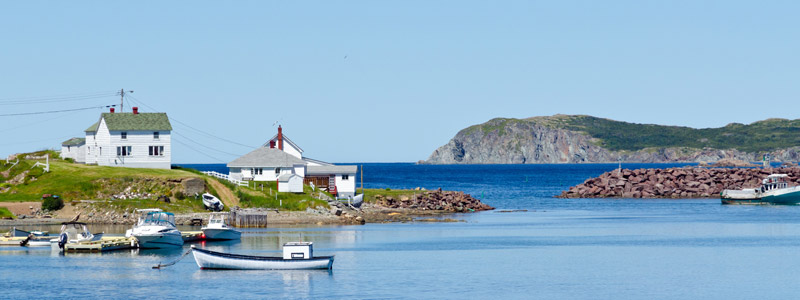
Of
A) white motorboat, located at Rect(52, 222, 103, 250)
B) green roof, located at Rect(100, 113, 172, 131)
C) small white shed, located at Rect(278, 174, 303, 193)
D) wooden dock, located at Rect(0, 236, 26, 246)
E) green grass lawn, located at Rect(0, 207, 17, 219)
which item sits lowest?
wooden dock, located at Rect(0, 236, 26, 246)

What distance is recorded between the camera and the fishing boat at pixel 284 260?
54.7m

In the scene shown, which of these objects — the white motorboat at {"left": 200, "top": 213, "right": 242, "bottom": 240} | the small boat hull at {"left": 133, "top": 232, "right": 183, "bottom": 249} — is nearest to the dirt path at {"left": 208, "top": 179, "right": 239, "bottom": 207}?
the white motorboat at {"left": 200, "top": 213, "right": 242, "bottom": 240}

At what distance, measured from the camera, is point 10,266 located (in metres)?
57.5

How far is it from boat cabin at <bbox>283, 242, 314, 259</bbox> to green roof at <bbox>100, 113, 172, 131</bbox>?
51700 millimetres

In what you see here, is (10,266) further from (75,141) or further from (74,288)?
(75,141)

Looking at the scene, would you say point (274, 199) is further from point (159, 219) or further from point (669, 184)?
point (669, 184)

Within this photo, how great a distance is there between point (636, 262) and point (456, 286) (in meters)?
16.0

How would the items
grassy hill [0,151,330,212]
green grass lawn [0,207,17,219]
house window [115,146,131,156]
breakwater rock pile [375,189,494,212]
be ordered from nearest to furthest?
green grass lawn [0,207,17,219]
grassy hill [0,151,330,212]
house window [115,146,131,156]
breakwater rock pile [375,189,494,212]

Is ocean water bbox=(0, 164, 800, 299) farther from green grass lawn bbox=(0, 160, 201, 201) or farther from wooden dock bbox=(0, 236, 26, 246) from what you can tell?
green grass lawn bbox=(0, 160, 201, 201)

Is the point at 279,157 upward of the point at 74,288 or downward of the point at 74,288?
upward

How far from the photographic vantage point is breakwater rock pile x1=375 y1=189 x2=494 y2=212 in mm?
Result: 111562

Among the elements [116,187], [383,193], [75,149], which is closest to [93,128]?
[75,149]

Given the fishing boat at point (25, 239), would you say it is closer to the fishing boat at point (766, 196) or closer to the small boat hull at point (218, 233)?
the small boat hull at point (218, 233)

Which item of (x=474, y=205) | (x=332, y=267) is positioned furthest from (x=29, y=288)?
(x=474, y=205)
